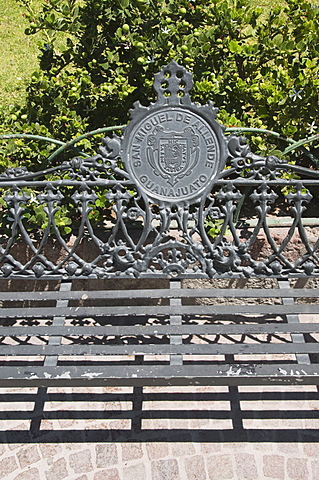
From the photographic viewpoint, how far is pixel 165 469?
293cm

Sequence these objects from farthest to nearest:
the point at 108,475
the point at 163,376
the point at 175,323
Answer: the point at 175,323 → the point at 108,475 → the point at 163,376

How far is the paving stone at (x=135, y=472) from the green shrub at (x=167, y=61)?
7.42 feet

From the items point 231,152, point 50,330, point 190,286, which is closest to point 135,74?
point 231,152

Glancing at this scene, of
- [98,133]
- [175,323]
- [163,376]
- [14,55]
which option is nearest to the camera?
[163,376]

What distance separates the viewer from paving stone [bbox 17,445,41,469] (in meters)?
2.97

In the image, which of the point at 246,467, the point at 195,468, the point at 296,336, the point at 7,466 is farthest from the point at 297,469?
the point at 7,466

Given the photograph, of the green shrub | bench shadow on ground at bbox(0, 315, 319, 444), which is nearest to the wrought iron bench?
bench shadow on ground at bbox(0, 315, 319, 444)

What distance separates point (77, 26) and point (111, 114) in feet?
2.41

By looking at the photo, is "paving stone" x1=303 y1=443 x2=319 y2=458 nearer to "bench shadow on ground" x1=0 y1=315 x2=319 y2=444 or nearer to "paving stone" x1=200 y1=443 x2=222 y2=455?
"bench shadow on ground" x1=0 y1=315 x2=319 y2=444

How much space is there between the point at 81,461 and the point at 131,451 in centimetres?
29

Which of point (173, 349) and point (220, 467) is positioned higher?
point (173, 349)

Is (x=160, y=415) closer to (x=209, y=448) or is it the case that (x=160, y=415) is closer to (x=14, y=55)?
(x=209, y=448)

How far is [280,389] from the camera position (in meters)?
3.42

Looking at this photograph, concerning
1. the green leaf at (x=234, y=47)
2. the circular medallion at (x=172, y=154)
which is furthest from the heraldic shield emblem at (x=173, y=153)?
the green leaf at (x=234, y=47)
